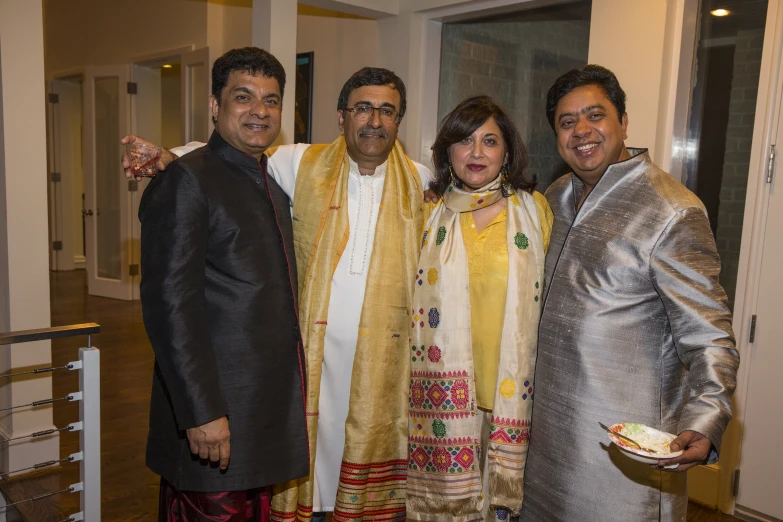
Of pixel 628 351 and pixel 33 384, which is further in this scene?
pixel 33 384

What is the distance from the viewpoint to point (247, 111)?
1.90m

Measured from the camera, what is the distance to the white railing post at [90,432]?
6.82 feet

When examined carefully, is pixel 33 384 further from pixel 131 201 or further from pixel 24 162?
pixel 131 201

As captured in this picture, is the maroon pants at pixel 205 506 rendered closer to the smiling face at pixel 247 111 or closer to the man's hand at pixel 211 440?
the man's hand at pixel 211 440

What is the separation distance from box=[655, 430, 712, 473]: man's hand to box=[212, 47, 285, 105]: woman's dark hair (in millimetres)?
1461

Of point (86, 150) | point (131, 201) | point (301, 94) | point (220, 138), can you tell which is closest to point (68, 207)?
point (86, 150)

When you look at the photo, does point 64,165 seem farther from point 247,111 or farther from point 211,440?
point 211,440

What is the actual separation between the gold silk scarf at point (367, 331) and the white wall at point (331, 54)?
2.55 metres

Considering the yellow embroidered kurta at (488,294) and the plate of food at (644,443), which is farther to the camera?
the yellow embroidered kurta at (488,294)

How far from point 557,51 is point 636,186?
4.04 metres

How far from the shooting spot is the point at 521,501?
1.84 m

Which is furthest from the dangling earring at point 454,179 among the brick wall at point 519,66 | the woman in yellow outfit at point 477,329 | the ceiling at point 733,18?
the brick wall at point 519,66

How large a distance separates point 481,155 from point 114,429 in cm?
303

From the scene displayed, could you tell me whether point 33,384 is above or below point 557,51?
below
